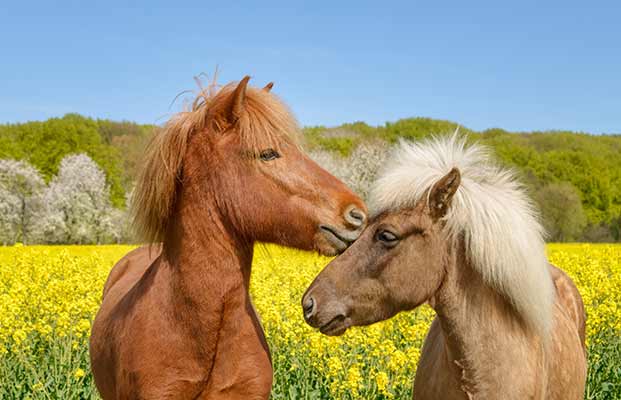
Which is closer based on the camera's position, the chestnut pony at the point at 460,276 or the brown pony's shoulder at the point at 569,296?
the chestnut pony at the point at 460,276

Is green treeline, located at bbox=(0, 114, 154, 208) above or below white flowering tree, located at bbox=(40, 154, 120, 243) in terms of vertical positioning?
→ above

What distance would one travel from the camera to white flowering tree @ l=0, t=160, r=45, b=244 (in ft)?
127

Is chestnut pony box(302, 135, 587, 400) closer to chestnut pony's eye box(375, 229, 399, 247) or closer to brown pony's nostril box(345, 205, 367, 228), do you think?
chestnut pony's eye box(375, 229, 399, 247)

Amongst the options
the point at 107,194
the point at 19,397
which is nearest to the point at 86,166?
the point at 107,194

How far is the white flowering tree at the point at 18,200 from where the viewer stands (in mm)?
38841

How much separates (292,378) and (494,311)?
317cm

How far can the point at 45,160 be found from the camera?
47.1m

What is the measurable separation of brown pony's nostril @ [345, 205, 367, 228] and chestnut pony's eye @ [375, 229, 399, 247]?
1.46 feet

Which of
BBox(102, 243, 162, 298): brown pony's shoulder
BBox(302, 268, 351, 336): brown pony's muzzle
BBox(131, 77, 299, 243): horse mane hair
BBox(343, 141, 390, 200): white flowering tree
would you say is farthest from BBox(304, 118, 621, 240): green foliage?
BBox(131, 77, 299, 243): horse mane hair

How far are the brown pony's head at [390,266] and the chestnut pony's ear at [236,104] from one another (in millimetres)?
933

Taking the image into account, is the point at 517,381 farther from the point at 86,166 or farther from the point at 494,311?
the point at 86,166

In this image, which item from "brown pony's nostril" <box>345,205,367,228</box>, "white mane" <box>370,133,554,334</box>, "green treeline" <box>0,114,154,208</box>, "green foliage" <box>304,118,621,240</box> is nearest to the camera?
"brown pony's nostril" <box>345,205,367,228</box>

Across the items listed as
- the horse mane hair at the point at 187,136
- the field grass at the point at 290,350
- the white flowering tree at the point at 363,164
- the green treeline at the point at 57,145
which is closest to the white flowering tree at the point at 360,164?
the white flowering tree at the point at 363,164

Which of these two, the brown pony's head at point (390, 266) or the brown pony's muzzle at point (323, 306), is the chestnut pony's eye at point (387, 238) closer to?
the brown pony's head at point (390, 266)
